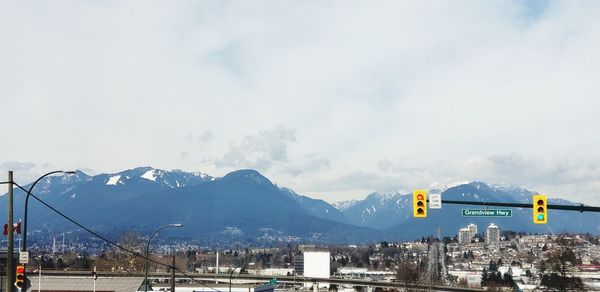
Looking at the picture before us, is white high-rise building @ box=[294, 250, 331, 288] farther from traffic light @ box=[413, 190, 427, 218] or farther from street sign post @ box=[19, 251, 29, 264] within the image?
street sign post @ box=[19, 251, 29, 264]

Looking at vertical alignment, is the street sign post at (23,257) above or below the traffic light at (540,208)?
below

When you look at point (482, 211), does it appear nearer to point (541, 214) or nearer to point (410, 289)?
point (541, 214)

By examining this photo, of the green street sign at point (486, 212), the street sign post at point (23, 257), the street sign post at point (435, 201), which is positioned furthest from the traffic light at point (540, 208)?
the street sign post at point (23, 257)

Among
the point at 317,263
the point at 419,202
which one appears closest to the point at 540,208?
the point at 419,202

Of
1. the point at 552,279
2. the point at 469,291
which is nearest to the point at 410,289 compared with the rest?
the point at 469,291

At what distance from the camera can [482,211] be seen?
36.5 meters

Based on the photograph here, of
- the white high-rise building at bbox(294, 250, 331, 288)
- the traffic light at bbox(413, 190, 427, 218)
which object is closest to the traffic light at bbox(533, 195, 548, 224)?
the traffic light at bbox(413, 190, 427, 218)

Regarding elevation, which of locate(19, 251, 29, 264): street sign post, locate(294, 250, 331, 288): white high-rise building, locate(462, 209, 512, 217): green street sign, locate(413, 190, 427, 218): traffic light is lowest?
locate(294, 250, 331, 288): white high-rise building

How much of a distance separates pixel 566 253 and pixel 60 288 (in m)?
73.0

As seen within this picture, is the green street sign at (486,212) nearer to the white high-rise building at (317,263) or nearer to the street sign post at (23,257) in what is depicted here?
the street sign post at (23,257)

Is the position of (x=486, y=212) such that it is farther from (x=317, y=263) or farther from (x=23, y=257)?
(x=317, y=263)

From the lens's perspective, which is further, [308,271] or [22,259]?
[308,271]

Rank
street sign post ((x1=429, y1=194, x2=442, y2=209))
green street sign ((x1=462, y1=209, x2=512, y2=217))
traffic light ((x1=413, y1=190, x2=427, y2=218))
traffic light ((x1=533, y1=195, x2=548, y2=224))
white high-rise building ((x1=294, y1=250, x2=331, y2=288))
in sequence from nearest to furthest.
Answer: traffic light ((x1=533, y1=195, x2=548, y2=224))
street sign post ((x1=429, y1=194, x2=442, y2=209))
green street sign ((x1=462, y1=209, x2=512, y2=217))
traffic light ((x1=413, y1=190, x2=427, y2=218))
white high-rise building ((x1=294, y1=250, x2=331, y2=288))

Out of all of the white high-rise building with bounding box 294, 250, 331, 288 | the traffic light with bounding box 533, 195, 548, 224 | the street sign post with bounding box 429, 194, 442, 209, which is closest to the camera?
the traffic light with bounding box 533, 195, 548, 224
